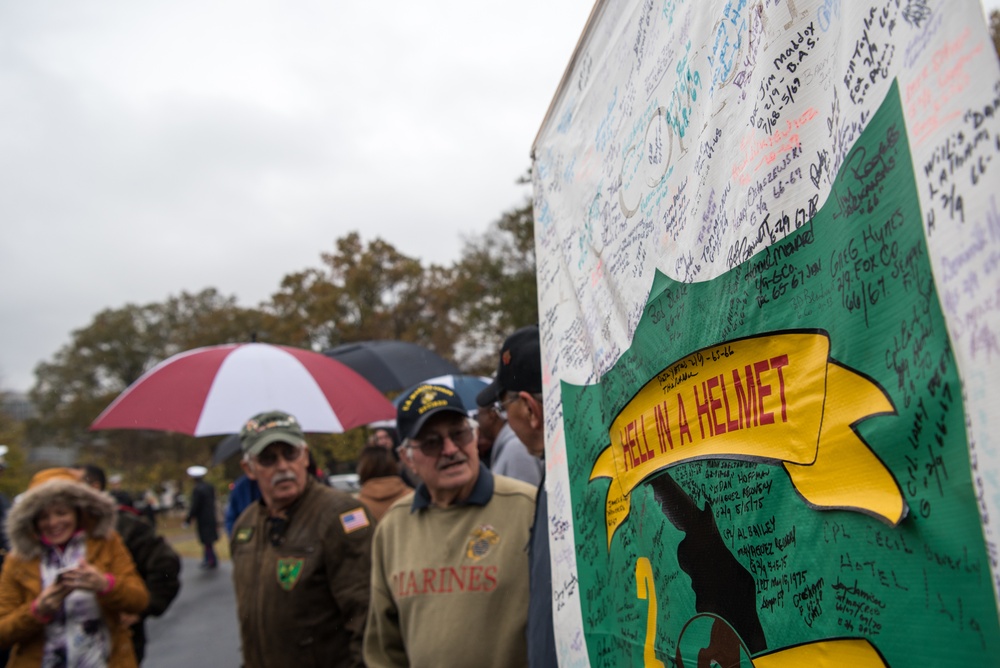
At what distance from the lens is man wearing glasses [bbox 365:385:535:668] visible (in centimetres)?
257

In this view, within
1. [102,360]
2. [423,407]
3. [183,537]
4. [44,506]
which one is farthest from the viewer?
[102,360]

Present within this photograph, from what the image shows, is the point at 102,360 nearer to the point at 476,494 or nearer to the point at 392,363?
the point at 392,363

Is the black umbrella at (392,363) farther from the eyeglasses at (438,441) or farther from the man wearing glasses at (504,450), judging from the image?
the eyeglasses at (438,441)

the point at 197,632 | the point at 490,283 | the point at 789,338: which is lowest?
the point at 197,632

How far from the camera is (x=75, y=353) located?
5228 cm

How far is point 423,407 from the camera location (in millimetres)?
2947

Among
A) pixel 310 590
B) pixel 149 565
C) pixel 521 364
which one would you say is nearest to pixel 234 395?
pixel 149 565

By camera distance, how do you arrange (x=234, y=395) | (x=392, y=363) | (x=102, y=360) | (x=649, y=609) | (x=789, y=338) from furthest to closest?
(x=102, y=360) < (x=392, y=363) < (x=234, y=395) < (x=649, y=609) < (x=789, y=338)

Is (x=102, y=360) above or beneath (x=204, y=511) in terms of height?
above

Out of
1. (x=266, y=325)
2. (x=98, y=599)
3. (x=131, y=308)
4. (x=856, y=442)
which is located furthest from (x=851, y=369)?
(x=131, y=308)

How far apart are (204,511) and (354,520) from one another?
39.4ft

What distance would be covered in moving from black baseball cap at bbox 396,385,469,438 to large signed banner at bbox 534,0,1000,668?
3.90ft

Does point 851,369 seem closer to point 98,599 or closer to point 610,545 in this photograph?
point 610,545

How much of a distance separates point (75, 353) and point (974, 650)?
58.7 metres
